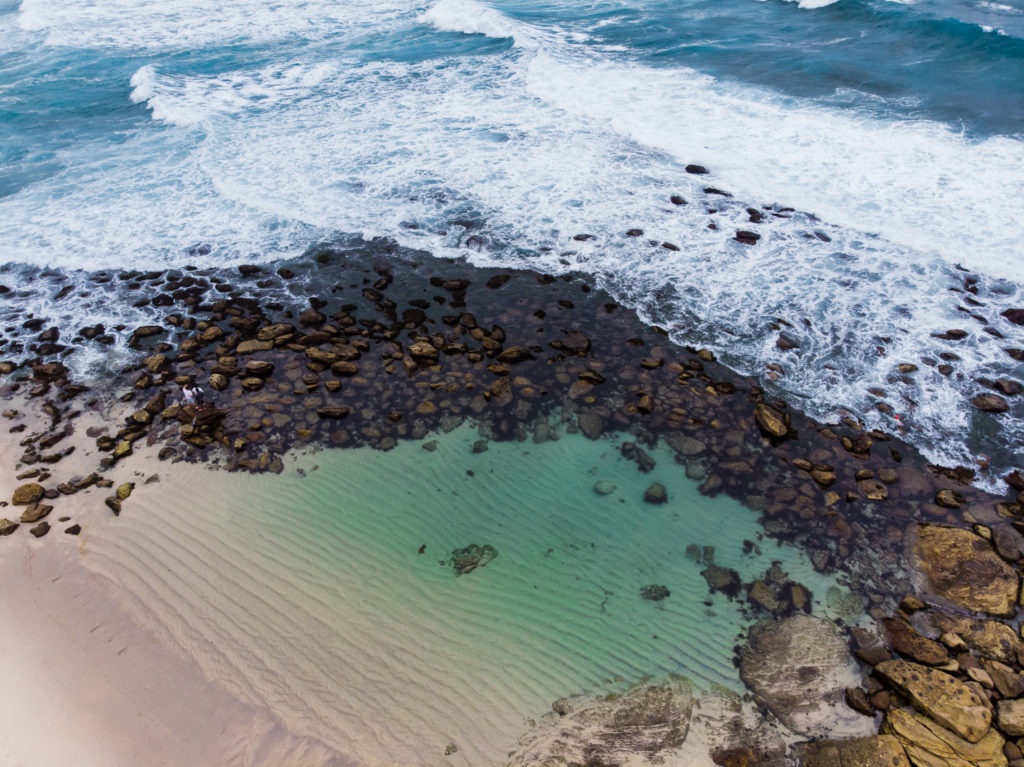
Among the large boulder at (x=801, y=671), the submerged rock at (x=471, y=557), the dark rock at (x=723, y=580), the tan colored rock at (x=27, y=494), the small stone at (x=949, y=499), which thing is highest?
the small stone at (x=949, y=499)

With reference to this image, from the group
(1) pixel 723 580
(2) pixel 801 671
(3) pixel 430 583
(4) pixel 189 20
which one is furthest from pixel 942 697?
(4) pixel 189 20

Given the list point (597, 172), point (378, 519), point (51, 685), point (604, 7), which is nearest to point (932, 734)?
point (378, 519)

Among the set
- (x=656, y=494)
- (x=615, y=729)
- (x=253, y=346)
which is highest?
(x=253, y=346)

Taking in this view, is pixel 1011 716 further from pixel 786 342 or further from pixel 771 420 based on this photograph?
pixel 786 342

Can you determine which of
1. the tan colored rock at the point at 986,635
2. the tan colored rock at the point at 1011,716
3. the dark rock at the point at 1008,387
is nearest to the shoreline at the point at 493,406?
the tan colored rock at the point at 986,635

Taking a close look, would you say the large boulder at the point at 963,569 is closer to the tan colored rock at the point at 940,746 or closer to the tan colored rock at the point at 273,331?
the tan colored rock at the point at 940,746

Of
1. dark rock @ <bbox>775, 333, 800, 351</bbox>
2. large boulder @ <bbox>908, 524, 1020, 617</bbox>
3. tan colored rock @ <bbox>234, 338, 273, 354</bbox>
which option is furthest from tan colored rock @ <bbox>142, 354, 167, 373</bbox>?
large boulder @ <bbox>908, 524, 1020, 617</bbox>

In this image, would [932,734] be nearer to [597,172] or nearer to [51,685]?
[51,685]
